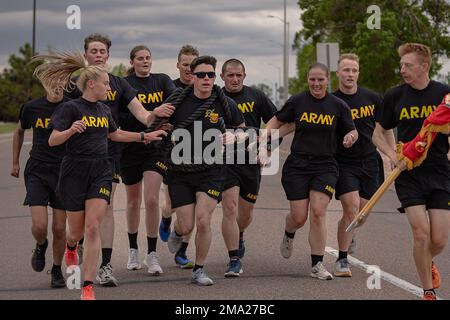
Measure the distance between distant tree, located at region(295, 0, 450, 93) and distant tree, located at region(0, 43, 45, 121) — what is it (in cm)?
4871

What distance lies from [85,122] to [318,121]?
2.40 m

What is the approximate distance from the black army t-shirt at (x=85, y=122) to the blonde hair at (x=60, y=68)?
0.19 metres

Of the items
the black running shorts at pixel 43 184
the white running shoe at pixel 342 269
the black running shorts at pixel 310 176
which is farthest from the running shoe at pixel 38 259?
the white running shoe at pixel 342 269

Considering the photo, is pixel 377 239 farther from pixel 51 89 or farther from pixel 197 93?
pixel 51 89

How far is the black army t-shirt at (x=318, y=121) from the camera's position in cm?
953

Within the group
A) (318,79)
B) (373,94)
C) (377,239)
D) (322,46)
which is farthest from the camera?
(322,46)

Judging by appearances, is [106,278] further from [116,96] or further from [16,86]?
[16,86]

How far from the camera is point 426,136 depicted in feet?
26.0

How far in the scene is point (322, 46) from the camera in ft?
93.0

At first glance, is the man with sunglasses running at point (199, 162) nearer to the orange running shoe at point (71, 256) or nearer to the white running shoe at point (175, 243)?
the orange running shoe at point (71, 256)

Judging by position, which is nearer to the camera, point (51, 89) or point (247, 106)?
point (51, 89)
